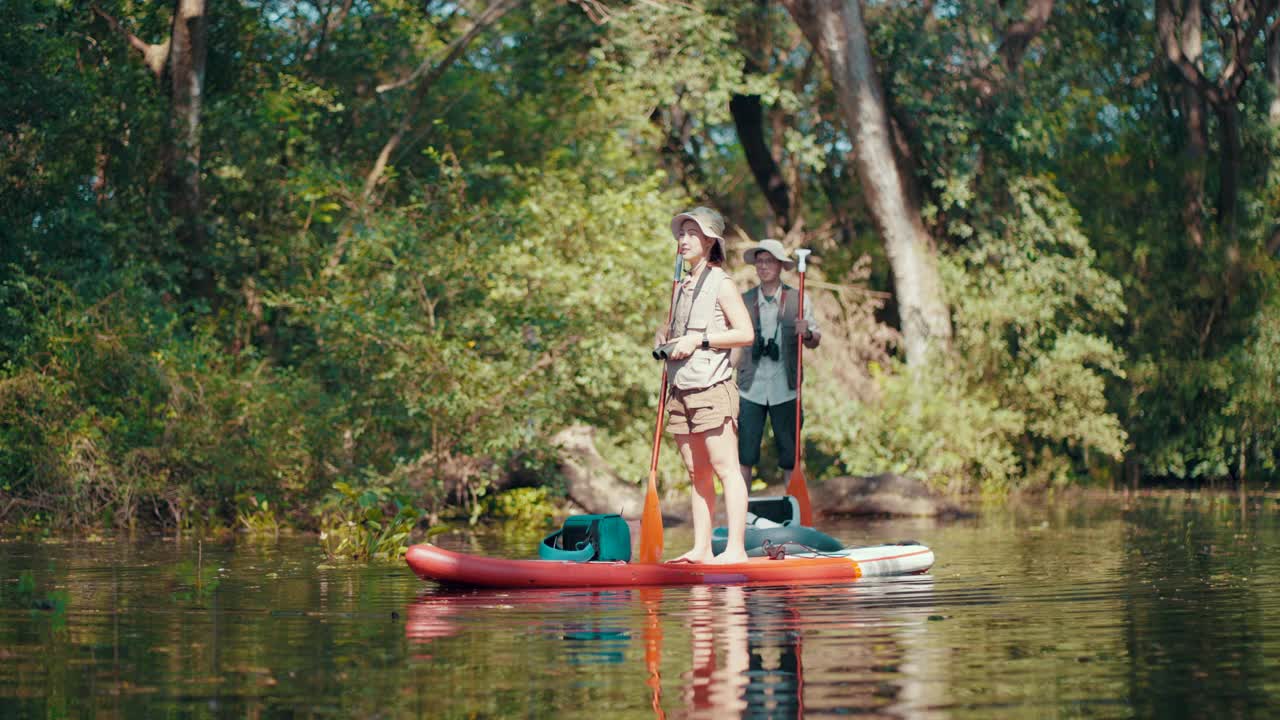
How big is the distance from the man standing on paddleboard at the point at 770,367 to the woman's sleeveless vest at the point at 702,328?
84.1 inches

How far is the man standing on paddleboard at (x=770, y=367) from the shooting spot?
1188cm

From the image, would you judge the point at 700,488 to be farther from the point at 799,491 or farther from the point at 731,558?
the point at 799,491

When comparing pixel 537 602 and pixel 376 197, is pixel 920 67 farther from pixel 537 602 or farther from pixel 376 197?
pixel 537 602

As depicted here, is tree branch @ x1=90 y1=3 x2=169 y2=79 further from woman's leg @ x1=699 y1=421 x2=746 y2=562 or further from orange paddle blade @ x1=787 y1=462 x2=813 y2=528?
woman's leg @ x1=699 y1=421 x2=746 y2=562

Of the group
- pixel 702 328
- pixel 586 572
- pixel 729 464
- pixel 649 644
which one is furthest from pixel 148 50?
pixel 649 644

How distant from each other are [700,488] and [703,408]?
55cm

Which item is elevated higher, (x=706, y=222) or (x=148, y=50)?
(x=148, y=50)

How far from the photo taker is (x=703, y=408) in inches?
379

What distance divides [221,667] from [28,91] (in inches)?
559

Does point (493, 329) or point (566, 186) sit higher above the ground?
point (566, 186)

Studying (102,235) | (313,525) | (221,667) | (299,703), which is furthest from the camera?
(102,235)

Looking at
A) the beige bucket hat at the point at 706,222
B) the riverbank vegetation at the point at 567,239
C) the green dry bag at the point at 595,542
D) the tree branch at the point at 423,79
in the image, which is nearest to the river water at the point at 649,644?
the green dry bag at the point at 595,542

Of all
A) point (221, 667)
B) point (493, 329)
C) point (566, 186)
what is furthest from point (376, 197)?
point (221, 667)

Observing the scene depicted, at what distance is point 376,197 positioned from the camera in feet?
77.1
